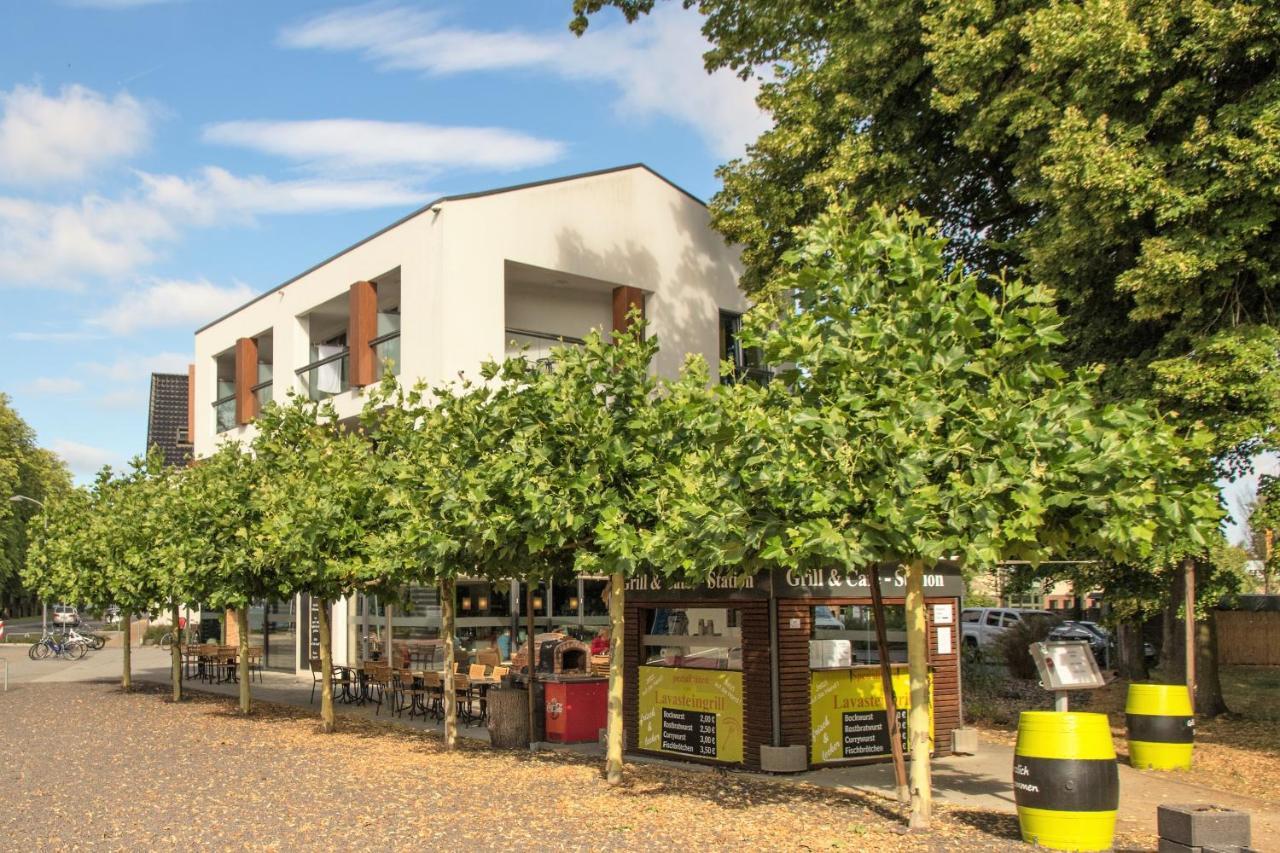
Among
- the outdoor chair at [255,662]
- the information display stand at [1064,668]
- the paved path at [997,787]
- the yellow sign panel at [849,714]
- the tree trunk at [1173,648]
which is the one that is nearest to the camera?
the paved path at [997,787]

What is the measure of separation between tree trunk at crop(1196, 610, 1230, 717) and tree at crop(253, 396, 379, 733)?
12081 millimetres

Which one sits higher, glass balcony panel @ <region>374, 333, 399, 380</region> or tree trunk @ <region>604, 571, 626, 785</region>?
glass balcony panel @ <region>374, 333, 399, 380</region>

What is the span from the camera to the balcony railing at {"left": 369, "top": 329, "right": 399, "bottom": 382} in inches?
877

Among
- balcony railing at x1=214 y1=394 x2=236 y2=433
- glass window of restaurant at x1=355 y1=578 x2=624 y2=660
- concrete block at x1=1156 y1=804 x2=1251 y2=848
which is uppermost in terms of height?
balcony railing at x1=214 y1=394 x2=236 y2=433

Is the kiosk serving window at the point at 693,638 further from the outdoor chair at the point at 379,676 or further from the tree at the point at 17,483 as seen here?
the tree at the point at 17,483

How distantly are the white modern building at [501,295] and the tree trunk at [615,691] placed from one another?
897 centimetres

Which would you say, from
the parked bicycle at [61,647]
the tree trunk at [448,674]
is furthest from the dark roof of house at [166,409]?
the tree trunk at [448,674]

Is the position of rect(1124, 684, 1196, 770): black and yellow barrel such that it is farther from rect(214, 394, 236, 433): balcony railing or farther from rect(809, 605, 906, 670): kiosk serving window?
rect(214, 394, 236, 433): balcony railing

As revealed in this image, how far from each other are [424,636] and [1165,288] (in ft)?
51.3

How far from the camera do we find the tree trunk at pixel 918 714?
895 centimetres

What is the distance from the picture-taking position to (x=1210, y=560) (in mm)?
18344

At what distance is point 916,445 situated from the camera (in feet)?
26.2

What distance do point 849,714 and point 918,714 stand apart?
3277 millimetres

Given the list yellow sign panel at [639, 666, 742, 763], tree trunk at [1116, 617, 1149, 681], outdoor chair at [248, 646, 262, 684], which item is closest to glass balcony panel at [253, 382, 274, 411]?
outdoor chair at [248, 646, 262, 684]
